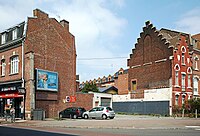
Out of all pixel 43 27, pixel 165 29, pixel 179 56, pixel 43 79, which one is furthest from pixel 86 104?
pixel 165 29

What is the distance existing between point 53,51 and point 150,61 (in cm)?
1897

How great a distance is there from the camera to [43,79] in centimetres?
3259

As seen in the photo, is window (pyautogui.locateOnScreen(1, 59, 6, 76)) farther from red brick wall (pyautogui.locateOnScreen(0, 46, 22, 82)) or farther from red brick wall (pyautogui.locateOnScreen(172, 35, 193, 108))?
red brick wall (pyautogui.locateOnScreen(172, 35, 193, 108))

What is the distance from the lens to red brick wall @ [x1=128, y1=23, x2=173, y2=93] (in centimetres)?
4447

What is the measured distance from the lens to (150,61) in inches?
1881

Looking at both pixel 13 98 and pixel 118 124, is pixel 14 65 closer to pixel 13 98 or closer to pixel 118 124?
pixel 13 98

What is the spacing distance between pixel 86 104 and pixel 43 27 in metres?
13.4

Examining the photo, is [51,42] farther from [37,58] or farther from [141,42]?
[141,42]

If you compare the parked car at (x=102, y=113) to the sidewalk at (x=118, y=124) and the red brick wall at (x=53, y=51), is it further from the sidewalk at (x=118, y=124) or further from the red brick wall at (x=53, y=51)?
the sidewalk at (x=118, y=124)

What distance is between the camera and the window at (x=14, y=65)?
1305 inches

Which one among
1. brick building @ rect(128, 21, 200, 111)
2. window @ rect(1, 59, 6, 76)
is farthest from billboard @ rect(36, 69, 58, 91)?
brick building @ rect(128, 21, 200, 111)

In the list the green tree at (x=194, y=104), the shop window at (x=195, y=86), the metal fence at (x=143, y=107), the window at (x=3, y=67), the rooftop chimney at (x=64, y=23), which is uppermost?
the rooftop chimney at (x=64, y=23)

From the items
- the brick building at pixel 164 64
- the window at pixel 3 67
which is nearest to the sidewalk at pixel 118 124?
the window at pixel 3 67

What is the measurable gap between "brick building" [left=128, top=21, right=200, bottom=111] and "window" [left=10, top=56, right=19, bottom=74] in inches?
879
